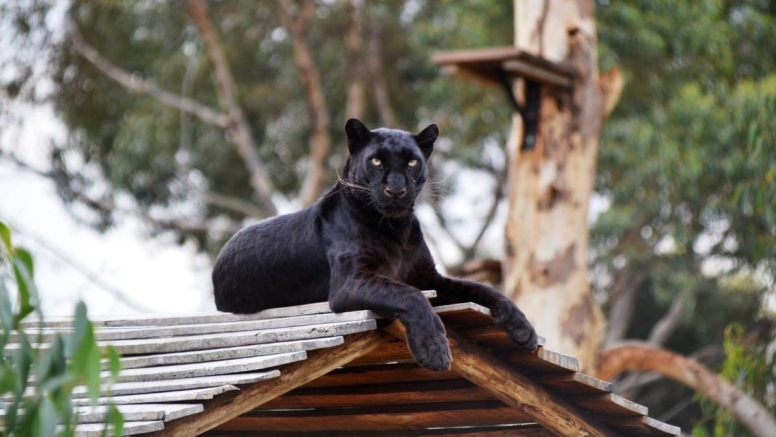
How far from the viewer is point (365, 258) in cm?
473

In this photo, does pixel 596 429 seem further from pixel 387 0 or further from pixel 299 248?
pixel 387 0

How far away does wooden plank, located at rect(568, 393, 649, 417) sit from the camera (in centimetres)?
490

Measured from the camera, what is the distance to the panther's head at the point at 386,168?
4.68 metres

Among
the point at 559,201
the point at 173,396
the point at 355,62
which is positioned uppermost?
the point at 355,62

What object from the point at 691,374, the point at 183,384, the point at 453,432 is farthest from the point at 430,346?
the point at 691,374

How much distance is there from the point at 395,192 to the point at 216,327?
106cm

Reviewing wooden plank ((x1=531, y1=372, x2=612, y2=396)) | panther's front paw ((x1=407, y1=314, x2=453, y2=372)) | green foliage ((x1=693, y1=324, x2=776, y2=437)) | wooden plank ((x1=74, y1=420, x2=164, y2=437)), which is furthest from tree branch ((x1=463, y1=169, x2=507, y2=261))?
wooden plank ((x1=74, y1=420, x2=164, y2=437))

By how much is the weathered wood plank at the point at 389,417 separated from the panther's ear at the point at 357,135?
1265mm

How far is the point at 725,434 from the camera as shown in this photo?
11.2m

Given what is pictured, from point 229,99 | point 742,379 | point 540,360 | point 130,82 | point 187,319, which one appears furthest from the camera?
point 130,82

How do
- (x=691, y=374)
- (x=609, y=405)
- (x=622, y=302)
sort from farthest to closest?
(x=622, y=302), (x=691, y=374), (x=609, y=405)

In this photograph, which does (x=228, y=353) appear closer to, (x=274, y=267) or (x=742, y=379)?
(x=274, y=267)

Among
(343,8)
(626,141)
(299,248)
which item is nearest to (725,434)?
(626,141)

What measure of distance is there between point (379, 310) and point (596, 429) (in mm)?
1421
